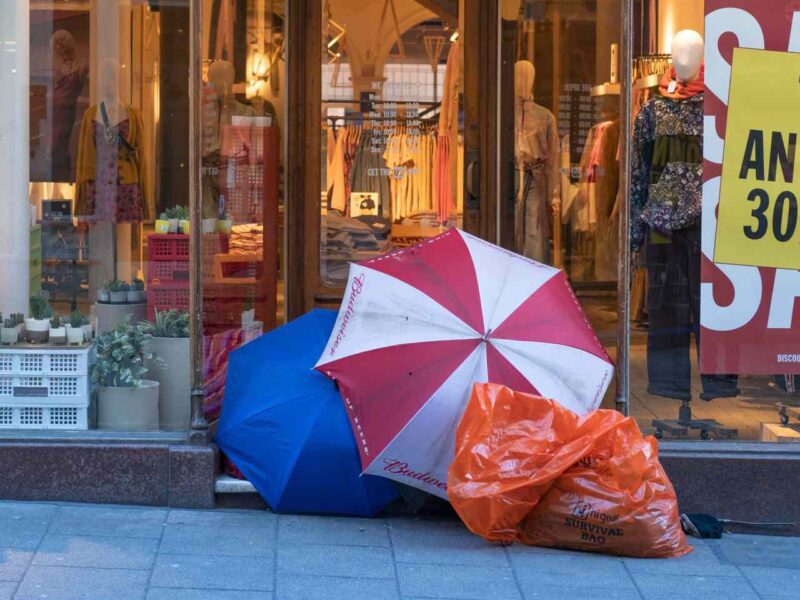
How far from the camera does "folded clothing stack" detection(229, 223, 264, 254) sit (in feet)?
22.6

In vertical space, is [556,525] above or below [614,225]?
below

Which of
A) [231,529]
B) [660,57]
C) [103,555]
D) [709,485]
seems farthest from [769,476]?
[103,555]

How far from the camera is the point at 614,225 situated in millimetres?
6672

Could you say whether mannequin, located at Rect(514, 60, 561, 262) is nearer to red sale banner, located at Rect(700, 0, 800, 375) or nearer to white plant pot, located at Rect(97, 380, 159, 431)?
red sale banner, located at Rect(700, 0, 800, 375)

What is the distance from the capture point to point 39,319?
20.6ft

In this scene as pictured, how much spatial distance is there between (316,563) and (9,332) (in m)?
2.03

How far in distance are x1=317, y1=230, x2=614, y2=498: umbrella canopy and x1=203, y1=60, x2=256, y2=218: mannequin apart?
105 centimetres

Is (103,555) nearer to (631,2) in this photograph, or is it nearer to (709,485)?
(709,485)

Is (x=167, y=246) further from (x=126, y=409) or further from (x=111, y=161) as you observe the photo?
(x=126, y=409)

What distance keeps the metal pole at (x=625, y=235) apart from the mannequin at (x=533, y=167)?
140 centimetres

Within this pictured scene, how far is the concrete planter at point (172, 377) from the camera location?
6.20 metres

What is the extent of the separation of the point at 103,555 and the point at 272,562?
692 millimetres

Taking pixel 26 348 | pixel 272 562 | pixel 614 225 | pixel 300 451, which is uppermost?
pixel 614 225

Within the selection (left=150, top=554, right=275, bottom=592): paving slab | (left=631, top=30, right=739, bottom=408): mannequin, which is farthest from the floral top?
(left=150, top=554, right=275, bottom=592): paving slab
